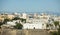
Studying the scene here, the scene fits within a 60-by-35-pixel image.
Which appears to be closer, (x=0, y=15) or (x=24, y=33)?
(x=24, y=33)

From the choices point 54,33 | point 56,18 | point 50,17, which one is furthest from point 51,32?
point 50,17

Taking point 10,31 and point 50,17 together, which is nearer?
point 10,31

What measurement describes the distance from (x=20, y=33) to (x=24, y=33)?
0.07 meters

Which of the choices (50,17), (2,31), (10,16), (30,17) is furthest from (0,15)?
(2,31)

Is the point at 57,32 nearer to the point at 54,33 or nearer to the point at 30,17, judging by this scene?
the point at 54,33

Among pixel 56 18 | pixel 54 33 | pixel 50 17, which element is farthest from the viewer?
pixel 50 17

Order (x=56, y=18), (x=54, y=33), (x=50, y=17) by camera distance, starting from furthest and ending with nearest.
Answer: (x=50, y=17), (x=56, y=18), (x=54, y=33)

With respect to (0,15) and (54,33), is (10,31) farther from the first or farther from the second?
(0,15)

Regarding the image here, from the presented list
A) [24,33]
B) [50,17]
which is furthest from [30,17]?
[24,33]

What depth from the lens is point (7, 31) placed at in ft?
13.2

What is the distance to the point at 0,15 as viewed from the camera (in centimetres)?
619

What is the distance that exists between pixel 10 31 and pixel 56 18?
2272 millimetres

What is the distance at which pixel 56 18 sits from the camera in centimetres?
601

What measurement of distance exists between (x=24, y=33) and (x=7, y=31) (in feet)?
1.00
